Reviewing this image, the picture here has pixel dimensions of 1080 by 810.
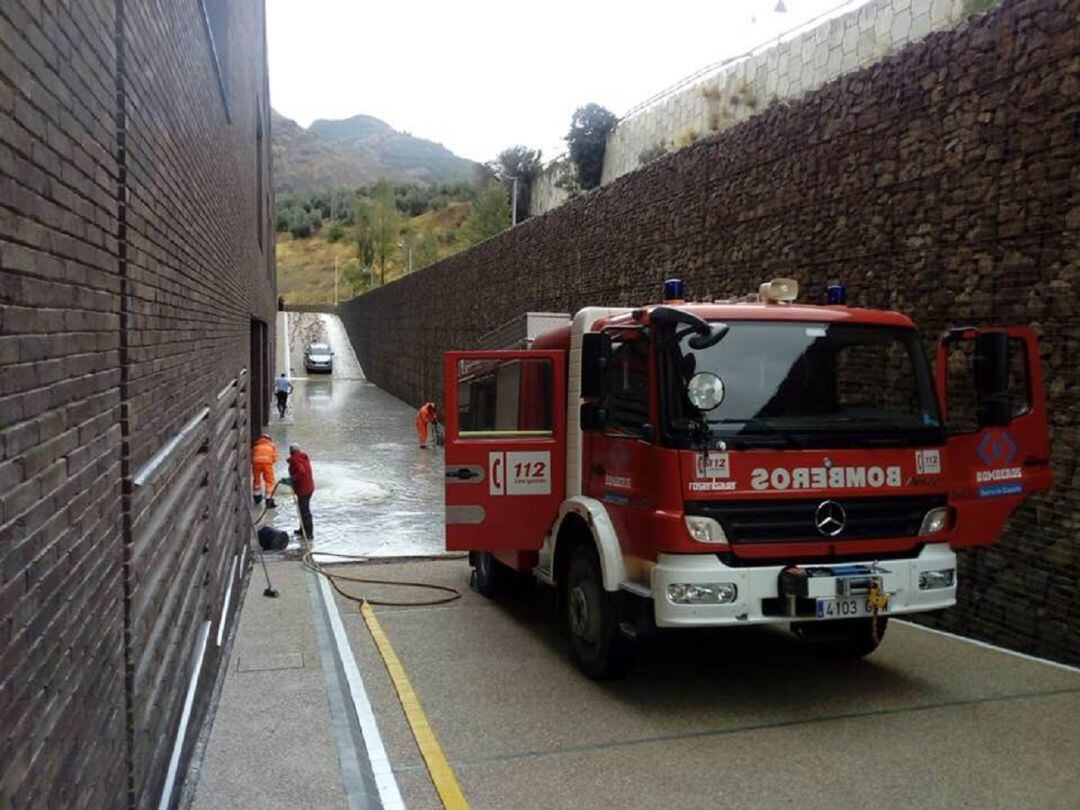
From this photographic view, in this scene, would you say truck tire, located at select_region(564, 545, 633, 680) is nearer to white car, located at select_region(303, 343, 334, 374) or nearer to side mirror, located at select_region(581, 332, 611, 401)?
side mirror, located at select_region(581, 332, 611, 401)

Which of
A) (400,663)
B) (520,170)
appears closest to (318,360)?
(520,170)

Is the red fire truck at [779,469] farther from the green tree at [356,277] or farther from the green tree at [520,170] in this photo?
the green tree at [356,277]

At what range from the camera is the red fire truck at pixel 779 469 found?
18.6 ft

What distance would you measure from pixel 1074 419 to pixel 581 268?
11128mm

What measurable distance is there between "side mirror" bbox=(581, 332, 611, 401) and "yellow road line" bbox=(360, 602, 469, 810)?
2.34 meters

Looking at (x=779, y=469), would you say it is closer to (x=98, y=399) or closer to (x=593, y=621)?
(x=593, y=621)

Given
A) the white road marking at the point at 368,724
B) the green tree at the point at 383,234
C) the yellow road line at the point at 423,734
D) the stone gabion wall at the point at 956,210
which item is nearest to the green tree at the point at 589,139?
the stone gabion wall at the point at 956,210

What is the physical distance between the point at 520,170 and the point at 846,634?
55.9 metres

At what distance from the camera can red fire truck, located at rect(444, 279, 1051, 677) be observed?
18.6ft

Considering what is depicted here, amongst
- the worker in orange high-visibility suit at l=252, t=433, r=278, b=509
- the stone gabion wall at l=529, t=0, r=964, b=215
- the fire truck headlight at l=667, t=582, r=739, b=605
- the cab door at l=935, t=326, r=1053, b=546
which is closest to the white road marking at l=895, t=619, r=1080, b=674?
the cab door at l=935, t=326, r=1053, b=546

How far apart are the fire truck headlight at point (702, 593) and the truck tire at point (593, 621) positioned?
69 centimetres

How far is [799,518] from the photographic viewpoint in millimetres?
5766

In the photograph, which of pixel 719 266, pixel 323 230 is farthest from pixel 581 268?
pixel 323 230

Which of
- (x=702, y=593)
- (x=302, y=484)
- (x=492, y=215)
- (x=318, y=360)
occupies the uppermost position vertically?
(x=492, y=215)
